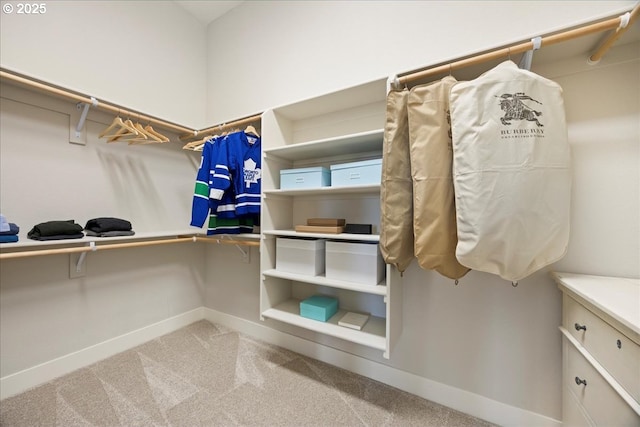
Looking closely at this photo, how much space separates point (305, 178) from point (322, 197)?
0.90ft

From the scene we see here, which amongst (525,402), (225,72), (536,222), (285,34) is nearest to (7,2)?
(225,72)

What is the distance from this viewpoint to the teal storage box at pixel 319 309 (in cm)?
161

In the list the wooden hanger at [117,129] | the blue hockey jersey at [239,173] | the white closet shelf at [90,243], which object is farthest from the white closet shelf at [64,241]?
the wooden hanger at [117,129]

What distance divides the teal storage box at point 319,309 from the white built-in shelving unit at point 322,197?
38 mm

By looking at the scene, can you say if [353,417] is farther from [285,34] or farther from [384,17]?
[285,34]

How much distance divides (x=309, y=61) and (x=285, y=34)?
0.40m

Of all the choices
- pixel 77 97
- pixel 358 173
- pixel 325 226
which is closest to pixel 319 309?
pixel 325 226

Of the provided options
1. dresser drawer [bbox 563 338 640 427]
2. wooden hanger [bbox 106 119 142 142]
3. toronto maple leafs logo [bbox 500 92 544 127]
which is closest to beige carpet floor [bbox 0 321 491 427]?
dresser drawer [bbox 563 338 640 427]

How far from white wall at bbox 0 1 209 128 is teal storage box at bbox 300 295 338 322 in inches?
74.8

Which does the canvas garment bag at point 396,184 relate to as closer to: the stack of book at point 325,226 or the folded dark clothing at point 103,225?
the stack of book at point 325,226

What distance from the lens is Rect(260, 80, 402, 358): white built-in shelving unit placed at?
149cm

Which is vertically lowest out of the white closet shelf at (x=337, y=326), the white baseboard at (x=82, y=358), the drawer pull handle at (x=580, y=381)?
the white baseboard at (x=82, y=358)

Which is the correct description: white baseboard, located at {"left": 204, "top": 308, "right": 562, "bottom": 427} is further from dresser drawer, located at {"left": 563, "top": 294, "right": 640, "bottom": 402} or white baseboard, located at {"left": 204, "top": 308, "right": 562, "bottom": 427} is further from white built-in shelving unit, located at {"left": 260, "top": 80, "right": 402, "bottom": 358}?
dresser drawer, located at {"left": 563, "top": 294, "right": 640, "bottom": 402}

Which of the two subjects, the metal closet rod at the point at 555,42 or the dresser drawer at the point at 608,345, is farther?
the metal closet rod at the point at 555,42
